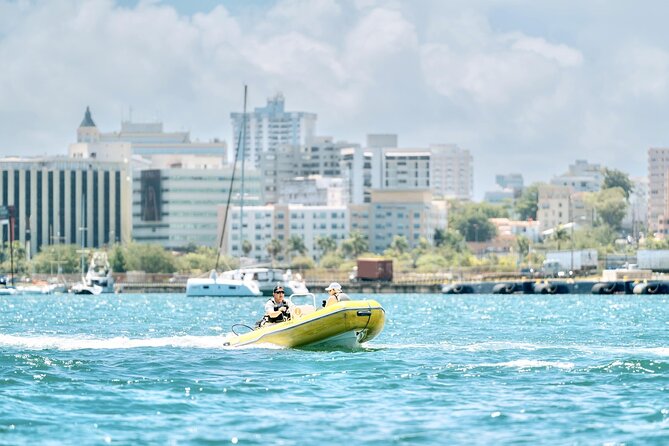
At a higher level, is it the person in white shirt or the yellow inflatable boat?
the person in white shirt

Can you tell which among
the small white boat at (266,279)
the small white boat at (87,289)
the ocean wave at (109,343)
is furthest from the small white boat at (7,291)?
the ocean wave at (109,343)

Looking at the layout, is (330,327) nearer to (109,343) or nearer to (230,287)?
(109,343)

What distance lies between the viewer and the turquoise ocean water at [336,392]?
34000 mm

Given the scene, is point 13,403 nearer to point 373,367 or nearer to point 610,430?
point 373,367

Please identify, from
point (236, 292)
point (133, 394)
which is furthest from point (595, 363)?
point (236, 292)

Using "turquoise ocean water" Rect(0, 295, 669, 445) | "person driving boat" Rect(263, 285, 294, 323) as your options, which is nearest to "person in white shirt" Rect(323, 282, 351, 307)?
"person driving boat" Rect(263, 285, 294, 323)

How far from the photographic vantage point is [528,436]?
33.4m

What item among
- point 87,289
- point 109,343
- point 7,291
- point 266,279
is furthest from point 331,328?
point 87,289

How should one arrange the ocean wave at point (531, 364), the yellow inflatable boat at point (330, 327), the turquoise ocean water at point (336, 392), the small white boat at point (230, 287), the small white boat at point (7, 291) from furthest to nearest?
the small white boat at point (7, 291) → the small white boat at point (230, 287) → the yellow inflatable boat at point (330, 327) → the ocean wave at point (531, 364) → the turquoise ocean water at point (336, 392)

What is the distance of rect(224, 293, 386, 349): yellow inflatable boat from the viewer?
49.7m

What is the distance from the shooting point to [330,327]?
49656 millimetres

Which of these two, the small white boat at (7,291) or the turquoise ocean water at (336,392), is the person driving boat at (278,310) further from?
the small white boat at (7,291)

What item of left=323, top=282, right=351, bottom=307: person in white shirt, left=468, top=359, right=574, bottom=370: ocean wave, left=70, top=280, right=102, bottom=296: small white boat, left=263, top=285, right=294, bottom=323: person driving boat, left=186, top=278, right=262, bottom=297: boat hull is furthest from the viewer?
left=70, top=280, right=102, bottom=296: small white boat

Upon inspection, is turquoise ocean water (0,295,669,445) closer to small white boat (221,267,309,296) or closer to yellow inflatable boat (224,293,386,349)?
yellow inflatable boat (224,293,386,349)
